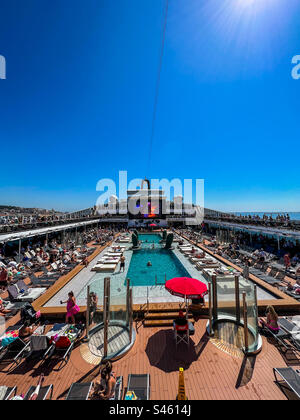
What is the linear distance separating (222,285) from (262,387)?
2.49m

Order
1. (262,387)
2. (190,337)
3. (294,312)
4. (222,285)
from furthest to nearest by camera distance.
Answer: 1. (294,312)
2. (222,285)
3. (190,337)
4. (262,387)

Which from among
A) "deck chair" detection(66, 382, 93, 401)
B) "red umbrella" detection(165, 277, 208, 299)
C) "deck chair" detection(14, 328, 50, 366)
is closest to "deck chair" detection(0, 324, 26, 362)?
"deck chair" detection(14, 328, 50, 366)

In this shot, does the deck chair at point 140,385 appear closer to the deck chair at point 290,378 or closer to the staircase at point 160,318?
the staircase at point 160,318

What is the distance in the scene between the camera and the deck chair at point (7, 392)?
3600mm

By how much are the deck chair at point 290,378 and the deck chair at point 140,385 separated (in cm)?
284

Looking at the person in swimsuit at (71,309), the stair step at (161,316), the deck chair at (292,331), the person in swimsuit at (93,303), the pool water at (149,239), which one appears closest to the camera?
the deck chair at (292,331)

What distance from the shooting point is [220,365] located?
4.54 meters

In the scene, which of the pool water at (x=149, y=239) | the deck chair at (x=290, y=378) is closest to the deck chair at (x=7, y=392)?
the deck chair at (x=290, y=378)

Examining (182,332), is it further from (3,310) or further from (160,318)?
(3,310)

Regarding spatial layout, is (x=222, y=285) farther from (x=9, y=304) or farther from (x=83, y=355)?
(x=9, y=304)

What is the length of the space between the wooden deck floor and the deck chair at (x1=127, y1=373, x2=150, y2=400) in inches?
8.6

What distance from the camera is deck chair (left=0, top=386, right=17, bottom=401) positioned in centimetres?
360

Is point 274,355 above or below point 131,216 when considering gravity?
below
